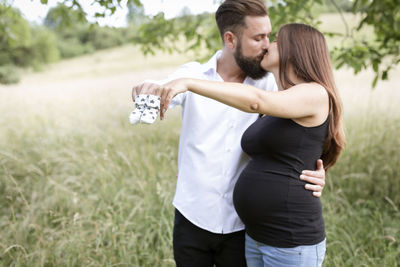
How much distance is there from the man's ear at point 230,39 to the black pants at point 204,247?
3.44 ft

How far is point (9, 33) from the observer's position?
418cm

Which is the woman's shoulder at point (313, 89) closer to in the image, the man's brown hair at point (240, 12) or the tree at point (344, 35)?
the man's brown hair at point (240, 12)

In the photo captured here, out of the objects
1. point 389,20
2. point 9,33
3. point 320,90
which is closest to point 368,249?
point 389,20

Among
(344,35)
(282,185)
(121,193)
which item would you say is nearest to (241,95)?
(282,185)

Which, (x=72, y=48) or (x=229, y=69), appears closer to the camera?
(x=229, y=69)

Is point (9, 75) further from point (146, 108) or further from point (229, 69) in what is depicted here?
point (146, 108)

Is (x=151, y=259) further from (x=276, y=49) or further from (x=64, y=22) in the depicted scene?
(x=64, y=22)

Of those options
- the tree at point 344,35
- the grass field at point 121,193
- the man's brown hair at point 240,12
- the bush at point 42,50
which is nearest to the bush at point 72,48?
the bush at point 42,50

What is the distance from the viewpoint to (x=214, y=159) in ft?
6.17

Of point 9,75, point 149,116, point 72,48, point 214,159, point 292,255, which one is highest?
point 72,48

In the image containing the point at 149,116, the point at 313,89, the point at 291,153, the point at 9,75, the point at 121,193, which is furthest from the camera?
the point at 9,75

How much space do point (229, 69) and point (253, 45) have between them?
21cm

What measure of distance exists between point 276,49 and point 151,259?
2077 millimetres

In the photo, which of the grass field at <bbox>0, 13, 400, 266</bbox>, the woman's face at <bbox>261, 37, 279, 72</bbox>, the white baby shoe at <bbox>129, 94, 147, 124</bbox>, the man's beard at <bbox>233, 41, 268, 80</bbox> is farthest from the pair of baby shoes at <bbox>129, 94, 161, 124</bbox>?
the grass field at <bbox>0, 13, 400, 266</bbox>
